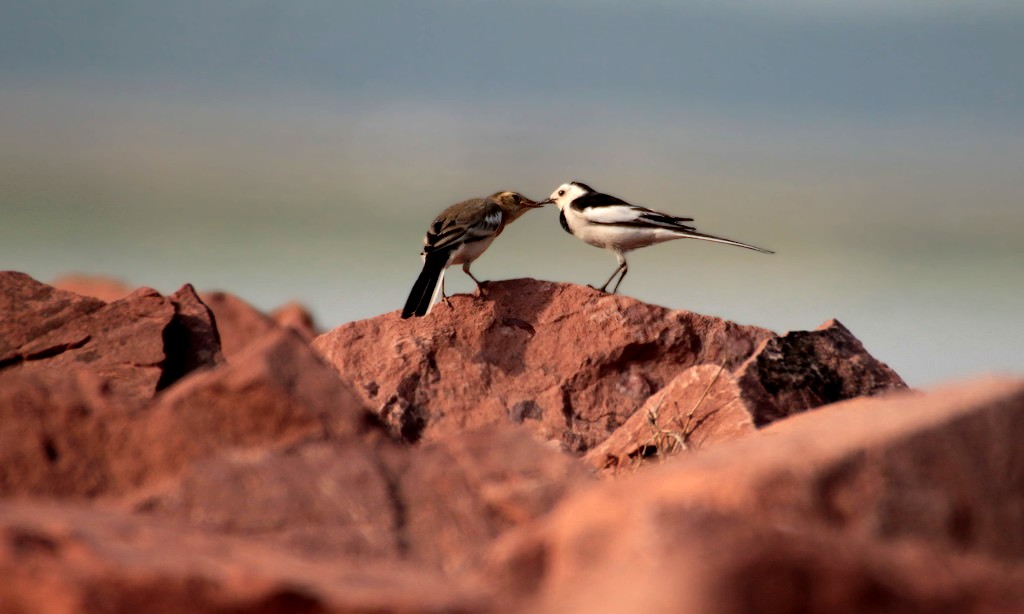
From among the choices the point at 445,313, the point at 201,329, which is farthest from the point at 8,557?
the point at 445,313

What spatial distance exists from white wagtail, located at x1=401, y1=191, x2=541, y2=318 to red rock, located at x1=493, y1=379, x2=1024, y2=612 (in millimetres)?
5125

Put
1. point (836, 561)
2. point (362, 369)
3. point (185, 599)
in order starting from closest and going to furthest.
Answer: point (836, 561) < point (185, 599) < point (362, 369)

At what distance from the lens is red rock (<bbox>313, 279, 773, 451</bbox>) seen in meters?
7.77

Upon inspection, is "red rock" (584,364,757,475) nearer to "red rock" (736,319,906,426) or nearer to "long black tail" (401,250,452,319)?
"red rock" (736,319,906,426)

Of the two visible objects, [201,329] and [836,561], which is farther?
[201,329]

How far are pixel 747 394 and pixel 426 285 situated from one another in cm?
303

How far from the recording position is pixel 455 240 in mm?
9906

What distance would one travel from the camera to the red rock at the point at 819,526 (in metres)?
2.75

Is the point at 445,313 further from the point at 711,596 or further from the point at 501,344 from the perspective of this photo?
the point at 711,596

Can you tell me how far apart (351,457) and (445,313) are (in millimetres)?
4642

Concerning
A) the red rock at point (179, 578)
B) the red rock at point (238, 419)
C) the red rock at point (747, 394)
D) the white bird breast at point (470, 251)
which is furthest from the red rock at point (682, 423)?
the white bird breast at point (470, 251)

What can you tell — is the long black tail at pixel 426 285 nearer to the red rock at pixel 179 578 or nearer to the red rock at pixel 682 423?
the red rock at pixel 682 423

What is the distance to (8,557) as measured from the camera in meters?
3.25

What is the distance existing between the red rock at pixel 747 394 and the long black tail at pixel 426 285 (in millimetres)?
1935
